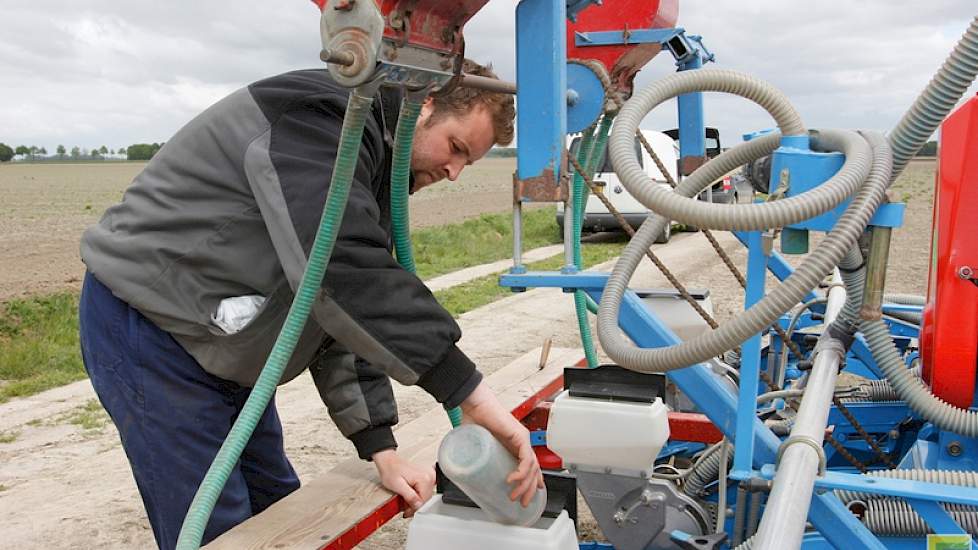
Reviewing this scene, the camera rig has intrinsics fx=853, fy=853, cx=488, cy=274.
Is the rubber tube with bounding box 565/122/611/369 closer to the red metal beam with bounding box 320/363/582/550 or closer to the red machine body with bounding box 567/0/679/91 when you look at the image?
the red machine body with bounding box 567/0/679/91

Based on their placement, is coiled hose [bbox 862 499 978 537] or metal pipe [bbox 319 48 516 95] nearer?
metal pipe [bbox 319 48 516 95]

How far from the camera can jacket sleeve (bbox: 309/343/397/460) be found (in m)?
2.51

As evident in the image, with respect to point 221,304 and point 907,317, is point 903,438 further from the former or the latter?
point 221,304

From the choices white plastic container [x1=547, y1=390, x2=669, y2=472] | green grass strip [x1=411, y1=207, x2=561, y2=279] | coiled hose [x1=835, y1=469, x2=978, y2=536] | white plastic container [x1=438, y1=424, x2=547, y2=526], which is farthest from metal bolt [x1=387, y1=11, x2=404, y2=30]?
green grass strip [x1=411, y1=207, x2=561, y2=279]

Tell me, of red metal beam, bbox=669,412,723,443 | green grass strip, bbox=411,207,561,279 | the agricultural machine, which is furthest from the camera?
green grass strip, bbox=411,207,561,279

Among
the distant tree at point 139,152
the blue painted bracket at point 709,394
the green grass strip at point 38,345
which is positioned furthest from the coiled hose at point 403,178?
the distant tree at point 139,152

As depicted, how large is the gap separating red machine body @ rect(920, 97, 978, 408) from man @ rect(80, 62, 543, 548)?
1.15 metres

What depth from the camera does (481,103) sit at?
212 centimetres

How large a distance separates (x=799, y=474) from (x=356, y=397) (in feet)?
4.44

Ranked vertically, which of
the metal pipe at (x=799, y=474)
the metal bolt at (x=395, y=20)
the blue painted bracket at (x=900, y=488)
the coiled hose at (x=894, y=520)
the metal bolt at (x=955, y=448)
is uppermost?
the metal bolt at (x=395, y=20)

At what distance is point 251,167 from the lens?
175 cm

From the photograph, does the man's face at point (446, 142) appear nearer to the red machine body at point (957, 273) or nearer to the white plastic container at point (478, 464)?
the white plastic container at point (478, 464)

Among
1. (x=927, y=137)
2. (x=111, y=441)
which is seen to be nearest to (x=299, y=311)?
(x=927, y=137)

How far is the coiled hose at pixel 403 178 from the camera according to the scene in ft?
Result: 5.86
